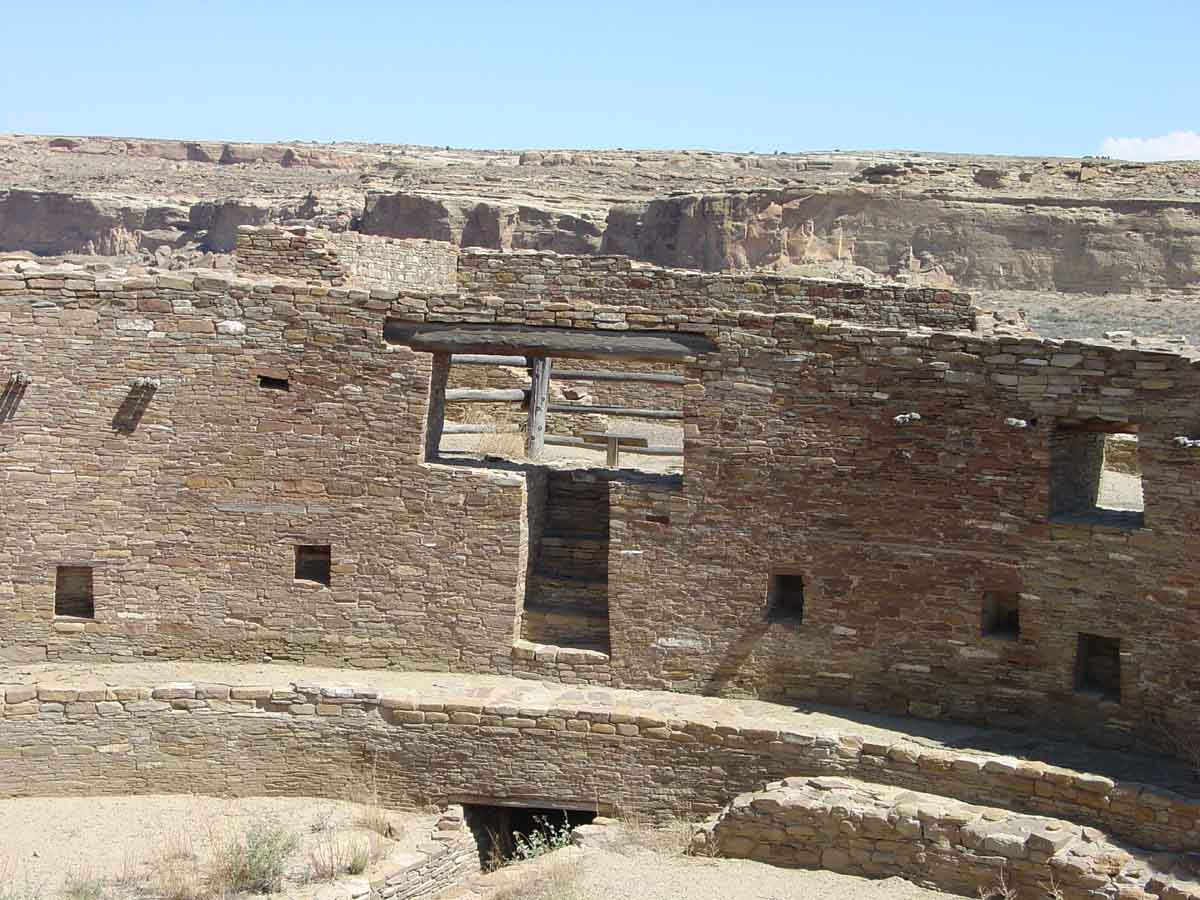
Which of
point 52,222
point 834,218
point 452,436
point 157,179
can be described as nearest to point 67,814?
point 452,436

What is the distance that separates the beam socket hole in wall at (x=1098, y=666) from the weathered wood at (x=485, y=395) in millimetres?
7176

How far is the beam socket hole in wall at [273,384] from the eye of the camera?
12.7 m

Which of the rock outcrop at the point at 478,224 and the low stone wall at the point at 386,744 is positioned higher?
the rock outcrop at the point at 478,224

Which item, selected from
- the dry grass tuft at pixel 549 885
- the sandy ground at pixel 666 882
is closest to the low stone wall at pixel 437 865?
the sandy ground at pixel 666 882

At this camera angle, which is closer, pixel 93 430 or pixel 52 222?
pixel 93 430

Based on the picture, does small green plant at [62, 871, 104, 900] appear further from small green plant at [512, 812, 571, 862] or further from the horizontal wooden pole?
the horizontal wooden pole

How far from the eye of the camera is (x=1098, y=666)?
11.4 meters

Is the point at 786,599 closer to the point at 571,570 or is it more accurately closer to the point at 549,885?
the point at 571,570

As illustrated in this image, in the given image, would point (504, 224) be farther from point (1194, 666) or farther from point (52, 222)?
point (1194, 666)

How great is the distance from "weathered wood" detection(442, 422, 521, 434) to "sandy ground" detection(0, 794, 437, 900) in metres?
5.10

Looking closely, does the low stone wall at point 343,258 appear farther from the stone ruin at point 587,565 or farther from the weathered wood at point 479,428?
the stone ruin at point 587,565

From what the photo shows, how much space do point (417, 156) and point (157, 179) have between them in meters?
11.8

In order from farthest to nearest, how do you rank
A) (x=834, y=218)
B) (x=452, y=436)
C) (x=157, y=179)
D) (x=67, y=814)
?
(x=157, y=179)
(x=834, y=218)
(x=452, y=436)
(x=67, y=814)

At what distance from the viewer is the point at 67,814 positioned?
1175 centimetres
